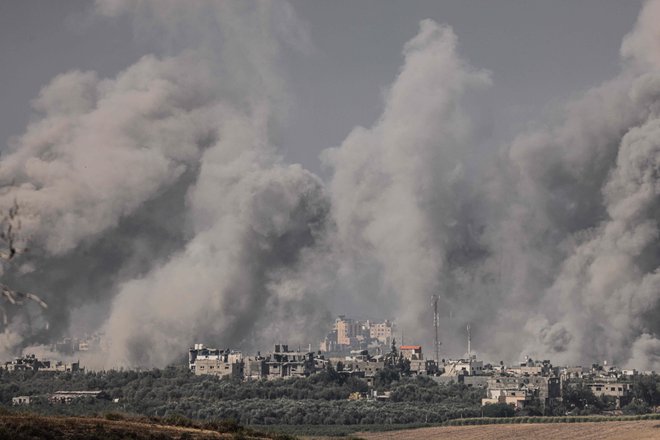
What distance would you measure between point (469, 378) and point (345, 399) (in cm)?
1507

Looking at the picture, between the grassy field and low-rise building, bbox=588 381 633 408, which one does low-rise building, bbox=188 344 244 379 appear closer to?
low-rise building, bbox=588 381 633 408

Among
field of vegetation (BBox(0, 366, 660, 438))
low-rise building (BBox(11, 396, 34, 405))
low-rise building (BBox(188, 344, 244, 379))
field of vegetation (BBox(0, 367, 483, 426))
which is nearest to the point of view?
field of vegetation (BBox(0, 366, 660, 438))

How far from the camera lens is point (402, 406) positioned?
269 feet

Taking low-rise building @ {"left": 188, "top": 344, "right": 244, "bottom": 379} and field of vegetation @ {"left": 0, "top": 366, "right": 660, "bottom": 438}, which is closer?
field of vegetation @ {"left": 0, "top": 366, "right": 660, "bottom": 438}

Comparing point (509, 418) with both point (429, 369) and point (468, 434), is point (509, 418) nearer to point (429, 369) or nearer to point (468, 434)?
point (468, 434)

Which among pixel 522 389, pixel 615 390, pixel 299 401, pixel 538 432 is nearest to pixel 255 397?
pixel 299 401

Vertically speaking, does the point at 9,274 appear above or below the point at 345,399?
above

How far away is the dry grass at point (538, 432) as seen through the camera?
205 ft

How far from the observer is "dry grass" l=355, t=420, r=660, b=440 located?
6262 cm

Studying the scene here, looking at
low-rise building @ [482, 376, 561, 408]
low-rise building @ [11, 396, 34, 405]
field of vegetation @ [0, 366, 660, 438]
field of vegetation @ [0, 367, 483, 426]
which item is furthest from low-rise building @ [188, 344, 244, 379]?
low-rise building @ [11, 396, 34, 405]

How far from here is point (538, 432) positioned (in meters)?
66.1

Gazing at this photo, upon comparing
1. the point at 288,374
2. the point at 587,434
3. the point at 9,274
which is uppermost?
the point at 9,274

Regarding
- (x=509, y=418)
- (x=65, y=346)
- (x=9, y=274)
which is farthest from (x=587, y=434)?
(x=65, y=346)

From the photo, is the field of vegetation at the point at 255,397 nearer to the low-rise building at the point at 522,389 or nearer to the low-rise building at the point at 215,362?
the low-rise building at the point at 522,389
